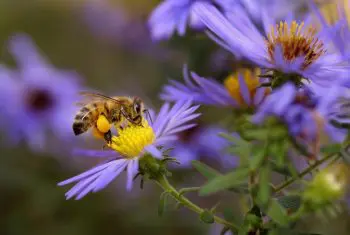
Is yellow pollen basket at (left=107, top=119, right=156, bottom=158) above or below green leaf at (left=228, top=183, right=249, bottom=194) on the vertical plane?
above

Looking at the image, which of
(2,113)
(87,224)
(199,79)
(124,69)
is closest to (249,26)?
(199,79)

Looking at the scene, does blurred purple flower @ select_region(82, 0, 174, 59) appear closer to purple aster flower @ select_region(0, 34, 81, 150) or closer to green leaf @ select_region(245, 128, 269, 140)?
purple aster flower @ select_region(0, 34, 81, 150)

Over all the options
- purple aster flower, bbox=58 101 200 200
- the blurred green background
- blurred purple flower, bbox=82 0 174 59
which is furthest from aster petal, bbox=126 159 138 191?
blurred purple flower, bbox=82 0 174 59

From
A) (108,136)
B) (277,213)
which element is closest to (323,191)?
(277,213)

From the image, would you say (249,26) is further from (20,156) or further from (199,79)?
(20,156)

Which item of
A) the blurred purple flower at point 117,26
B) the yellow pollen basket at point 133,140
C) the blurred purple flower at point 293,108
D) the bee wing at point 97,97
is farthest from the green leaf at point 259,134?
the blurred purple flower at point 117,26

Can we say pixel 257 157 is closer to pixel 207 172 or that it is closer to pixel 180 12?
pixel 207 172
